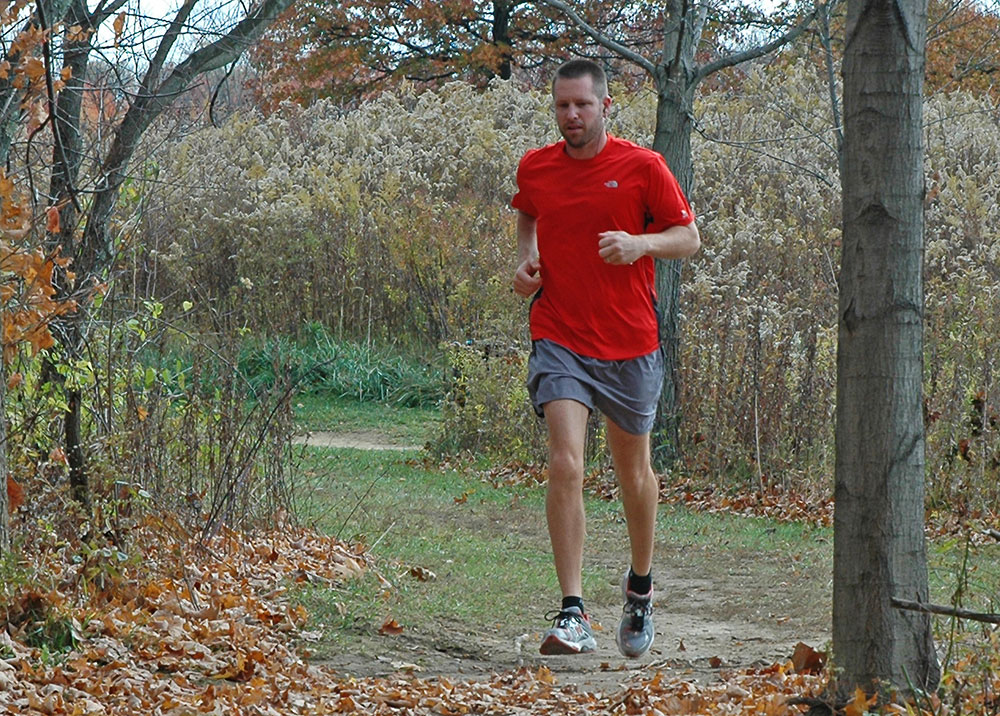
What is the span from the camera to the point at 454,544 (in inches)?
351

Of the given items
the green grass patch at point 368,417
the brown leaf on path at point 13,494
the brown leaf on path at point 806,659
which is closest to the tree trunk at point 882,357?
the brown leaf on path at point 806,659

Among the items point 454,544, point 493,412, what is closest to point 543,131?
point 493,412

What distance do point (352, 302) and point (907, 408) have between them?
591 inches

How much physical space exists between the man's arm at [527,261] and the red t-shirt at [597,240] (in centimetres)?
5

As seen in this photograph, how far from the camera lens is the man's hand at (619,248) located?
528 centimetres

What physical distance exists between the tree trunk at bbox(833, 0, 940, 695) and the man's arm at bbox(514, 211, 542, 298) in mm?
1792

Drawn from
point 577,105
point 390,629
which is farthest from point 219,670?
point 577,105

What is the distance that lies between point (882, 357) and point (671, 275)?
24.8 feet

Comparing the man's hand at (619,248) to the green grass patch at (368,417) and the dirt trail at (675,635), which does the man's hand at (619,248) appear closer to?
the dirt trail at (675,635)

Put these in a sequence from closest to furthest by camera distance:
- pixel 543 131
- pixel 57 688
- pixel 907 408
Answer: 1. pixel 907 408
2. pixel 57 688
3. pixel 543 131

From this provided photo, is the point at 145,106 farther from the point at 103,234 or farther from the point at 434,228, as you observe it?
the point at 434,228

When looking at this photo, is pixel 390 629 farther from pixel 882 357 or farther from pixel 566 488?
pixel 882 357

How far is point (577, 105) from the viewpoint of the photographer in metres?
5.64

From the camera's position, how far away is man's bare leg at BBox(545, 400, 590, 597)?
5.50m
